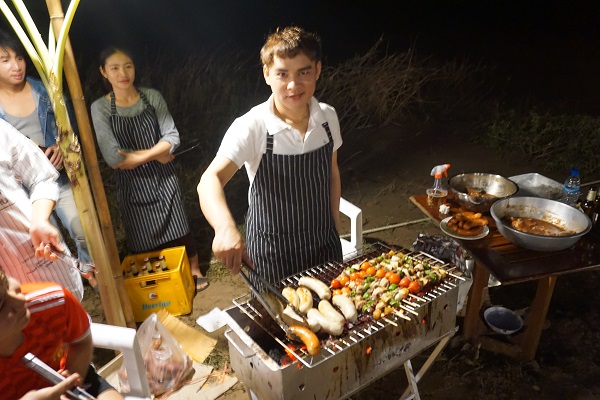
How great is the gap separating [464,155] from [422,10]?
15.1 m

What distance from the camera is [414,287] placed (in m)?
2.73

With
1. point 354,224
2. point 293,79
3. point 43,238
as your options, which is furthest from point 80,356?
point 354,224

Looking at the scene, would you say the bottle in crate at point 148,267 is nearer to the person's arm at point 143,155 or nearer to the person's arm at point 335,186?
the person's arm at point 143,155

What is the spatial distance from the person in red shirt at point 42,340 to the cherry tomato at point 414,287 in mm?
1819

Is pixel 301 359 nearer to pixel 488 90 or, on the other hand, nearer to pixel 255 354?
pixel 255 354

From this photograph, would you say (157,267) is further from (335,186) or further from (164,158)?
(335,186)

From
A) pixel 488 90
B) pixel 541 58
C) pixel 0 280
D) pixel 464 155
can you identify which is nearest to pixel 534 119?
pixel 464 155

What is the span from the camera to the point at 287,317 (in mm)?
2436

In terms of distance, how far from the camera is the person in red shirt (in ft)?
6.67

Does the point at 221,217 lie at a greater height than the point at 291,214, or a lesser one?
greater

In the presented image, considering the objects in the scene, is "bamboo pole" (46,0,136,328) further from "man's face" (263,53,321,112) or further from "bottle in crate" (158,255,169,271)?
"man's face" (263,53,321,112)

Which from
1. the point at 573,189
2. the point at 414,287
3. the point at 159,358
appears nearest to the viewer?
the point at 414,287

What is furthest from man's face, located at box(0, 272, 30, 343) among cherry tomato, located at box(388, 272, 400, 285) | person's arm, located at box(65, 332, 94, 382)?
cherry tomato, located at box(388, 272, 400, 285)

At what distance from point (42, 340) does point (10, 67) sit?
8.67 ft
